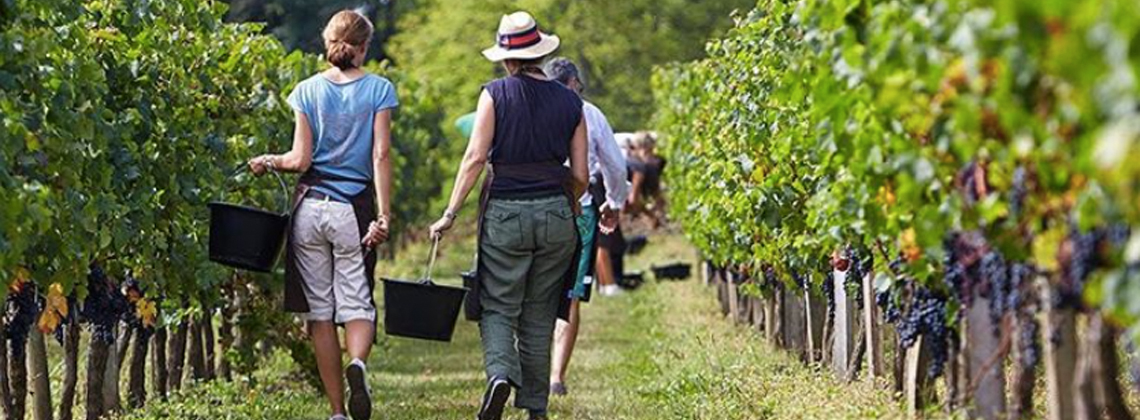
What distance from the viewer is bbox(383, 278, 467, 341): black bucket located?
9289 millimetres

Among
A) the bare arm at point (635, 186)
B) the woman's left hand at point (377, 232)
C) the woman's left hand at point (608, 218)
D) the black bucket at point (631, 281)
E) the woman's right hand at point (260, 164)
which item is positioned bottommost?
the woman's left hand at point (377, 232)

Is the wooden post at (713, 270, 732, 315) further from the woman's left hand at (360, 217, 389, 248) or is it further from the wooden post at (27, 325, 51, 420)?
the woman's left hand at (360, 217, 389, 248)

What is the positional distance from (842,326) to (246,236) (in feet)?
9.42

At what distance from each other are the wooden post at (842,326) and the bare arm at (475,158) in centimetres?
200

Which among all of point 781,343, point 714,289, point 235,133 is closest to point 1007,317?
point 235,133

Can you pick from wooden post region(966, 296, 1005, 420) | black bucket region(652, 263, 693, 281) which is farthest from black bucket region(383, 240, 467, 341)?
black bucket region(652, 263, 693, 281)

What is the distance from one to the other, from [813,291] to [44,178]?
4.59m

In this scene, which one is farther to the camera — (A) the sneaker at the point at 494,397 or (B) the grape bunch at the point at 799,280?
(B) the grape bunch at the point at 799,280

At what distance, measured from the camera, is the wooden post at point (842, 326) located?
1037 cm

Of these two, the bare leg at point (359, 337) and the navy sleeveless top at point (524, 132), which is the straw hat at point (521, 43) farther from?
the bare leg at point (359, 337)

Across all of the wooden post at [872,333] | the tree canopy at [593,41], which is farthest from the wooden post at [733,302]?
the tree canopy at [593,41]

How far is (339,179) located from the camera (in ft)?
29.8

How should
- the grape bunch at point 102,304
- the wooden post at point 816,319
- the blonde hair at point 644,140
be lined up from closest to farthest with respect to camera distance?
the grape bunch at point 102,304 → the wooden post at point 816,319 → the blonde hair at point 644,140

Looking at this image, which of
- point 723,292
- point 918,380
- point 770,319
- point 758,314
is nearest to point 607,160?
point 918,380
